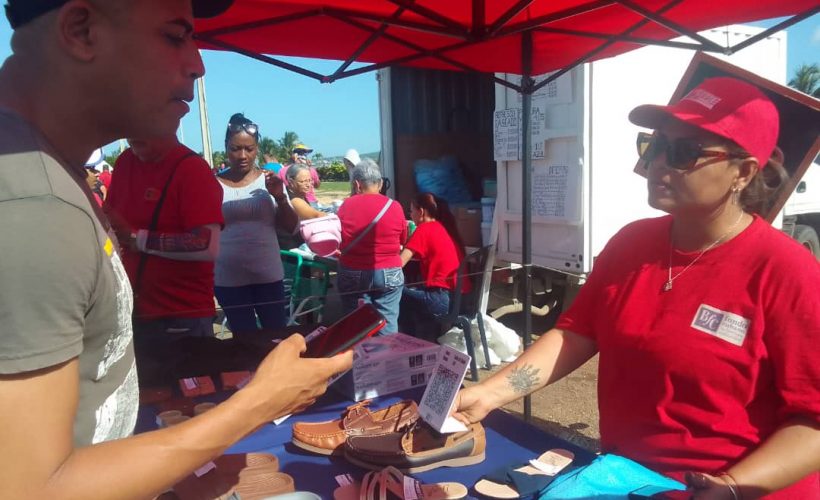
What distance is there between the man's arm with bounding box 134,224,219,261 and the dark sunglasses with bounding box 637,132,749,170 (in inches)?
75.4

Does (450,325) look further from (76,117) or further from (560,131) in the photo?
(76,117)

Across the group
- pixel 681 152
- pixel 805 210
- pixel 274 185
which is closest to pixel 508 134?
pixel 274 185

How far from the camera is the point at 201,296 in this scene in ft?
9.27

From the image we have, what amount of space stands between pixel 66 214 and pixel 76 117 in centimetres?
22

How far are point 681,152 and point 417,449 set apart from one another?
1.21 metres

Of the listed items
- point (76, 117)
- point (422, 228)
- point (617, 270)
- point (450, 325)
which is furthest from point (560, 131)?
point (76, 117)

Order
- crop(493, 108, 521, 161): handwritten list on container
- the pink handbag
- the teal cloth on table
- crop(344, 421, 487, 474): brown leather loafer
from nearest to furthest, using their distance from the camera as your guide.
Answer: the teal cloth on table < crop(344, 421, 487, 474): brown leather loafer < the pink handbag < crop(493, 108, 521, 161): handwritten list on container

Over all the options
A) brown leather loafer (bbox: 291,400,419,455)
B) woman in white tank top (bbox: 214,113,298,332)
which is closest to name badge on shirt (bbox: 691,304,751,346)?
brown leather loafer (bbox: 291,400,419,455)

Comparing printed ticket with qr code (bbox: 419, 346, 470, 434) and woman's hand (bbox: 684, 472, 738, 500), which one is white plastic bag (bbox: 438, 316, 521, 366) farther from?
woman's hand (bbox: 684, 472, 738, 500)

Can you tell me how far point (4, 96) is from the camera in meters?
0.88

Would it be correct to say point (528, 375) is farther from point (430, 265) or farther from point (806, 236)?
point (806, 236)

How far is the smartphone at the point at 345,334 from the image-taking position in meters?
1.39

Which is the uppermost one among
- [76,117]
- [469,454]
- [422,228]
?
[76,117]

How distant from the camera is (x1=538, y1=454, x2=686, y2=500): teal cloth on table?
1.41 m
